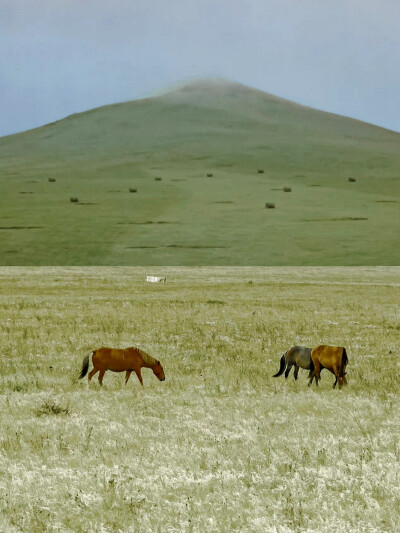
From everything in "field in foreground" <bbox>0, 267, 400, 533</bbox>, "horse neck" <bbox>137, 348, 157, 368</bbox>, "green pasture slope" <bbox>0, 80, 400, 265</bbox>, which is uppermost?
"green pasture slope" <bbox>0, 80, 400, 265</bbox>

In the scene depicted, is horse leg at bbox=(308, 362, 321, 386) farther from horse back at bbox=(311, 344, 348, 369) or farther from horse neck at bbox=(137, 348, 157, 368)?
horse neck at bbox=(137, 348, 157, 368)

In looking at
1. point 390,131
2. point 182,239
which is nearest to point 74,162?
point 182,239

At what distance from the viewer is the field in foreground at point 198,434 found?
27.0 ft

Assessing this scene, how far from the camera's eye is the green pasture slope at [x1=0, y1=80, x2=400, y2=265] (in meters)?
83.6

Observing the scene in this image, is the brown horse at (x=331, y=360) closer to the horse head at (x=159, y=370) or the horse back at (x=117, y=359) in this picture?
the horse head at (x=159, y=370)

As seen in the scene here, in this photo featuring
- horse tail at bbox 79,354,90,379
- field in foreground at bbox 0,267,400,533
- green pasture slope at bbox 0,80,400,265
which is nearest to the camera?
field in foreground at bbox 0,267,400,533

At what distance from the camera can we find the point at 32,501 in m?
8.55

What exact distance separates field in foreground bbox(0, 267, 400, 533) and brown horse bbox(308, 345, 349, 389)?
0.38 metres

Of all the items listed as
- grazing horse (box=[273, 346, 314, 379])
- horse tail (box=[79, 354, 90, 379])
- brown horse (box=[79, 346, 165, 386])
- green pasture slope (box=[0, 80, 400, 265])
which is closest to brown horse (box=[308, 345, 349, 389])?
grazing horse (box=[273, 346, 314, 379])

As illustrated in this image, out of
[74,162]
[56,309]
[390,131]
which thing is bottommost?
[56,309]

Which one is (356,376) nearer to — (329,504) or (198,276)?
(329,504)

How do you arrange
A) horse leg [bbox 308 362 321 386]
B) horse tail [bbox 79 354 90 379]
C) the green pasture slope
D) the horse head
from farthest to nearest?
the green pasture slope
the horse head
horse leg [bbox 308 362 321 386]
horse tail [bbox 79 354 90 379]

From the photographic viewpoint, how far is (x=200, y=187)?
11194cm

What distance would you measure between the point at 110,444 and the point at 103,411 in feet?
7.23
